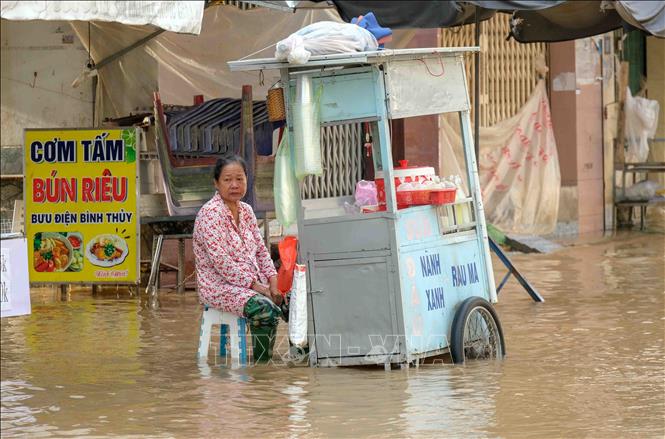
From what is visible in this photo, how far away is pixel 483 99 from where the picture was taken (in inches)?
649

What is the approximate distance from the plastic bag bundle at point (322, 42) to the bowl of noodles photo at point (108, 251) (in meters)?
3.84

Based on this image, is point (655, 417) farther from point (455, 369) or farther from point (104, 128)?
point (104, 128)

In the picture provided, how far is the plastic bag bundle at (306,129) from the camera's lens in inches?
291

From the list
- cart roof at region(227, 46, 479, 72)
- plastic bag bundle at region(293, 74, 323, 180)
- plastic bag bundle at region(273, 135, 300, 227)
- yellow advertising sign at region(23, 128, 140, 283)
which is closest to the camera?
cart roof at region(227, 46, 479, 72)

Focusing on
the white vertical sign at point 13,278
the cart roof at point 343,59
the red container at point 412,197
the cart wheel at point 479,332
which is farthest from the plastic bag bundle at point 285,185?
the white vertical sign at point 13,278

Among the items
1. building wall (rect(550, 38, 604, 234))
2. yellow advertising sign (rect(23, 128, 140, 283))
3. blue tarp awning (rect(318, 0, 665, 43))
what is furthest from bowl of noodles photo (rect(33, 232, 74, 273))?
building wall (rect(550, 38, 604, 234))

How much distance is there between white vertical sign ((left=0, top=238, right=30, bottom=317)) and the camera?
607 cm

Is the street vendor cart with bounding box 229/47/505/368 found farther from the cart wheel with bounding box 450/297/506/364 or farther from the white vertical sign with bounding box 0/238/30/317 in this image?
the white vertical sign with bounding box 0/238/30/317

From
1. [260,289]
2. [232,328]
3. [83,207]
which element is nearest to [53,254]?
[83,207]

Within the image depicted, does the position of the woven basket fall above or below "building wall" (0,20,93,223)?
below

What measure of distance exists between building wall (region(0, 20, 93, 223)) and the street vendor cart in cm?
573

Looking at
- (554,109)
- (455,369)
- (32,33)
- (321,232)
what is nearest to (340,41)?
(321,232)

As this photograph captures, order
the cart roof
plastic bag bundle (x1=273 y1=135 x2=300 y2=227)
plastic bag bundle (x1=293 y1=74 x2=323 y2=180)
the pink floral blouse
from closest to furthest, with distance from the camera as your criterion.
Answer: the cart roof, plastic bag bundle (x1=293 y1=74 x2=323 y2=180), plastic bag bundle (x1=273 y1=135 x2=300 y2=227), the pink floral blouse

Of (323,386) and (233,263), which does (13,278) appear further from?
(323,386)
